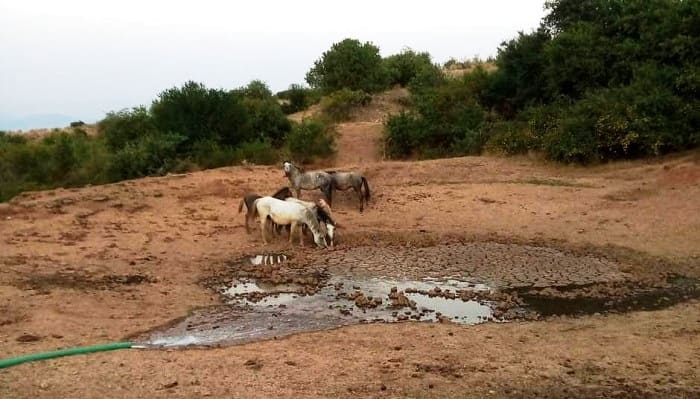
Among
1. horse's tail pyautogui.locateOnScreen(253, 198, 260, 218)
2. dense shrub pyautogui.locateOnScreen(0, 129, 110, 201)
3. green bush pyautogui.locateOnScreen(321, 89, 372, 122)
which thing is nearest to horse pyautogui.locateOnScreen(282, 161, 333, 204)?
horse's tail pyautogui.locateOnScreen(253, 198, 260, 218)

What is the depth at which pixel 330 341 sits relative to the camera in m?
7.73

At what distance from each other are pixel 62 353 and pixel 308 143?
14.9 metres

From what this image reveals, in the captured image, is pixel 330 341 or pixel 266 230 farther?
pixel 266 230

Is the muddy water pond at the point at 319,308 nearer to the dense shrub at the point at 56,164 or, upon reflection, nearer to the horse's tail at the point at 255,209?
the horse's tail at the point at 255,209

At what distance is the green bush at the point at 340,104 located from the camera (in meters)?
27.5

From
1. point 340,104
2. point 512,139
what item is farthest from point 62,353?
point 340,104

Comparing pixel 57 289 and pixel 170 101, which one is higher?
pixel 170 101

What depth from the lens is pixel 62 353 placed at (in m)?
7.23

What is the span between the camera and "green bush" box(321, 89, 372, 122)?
27536mm

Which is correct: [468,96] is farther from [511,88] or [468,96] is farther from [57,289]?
[57,289]

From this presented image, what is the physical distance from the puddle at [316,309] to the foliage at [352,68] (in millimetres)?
20704

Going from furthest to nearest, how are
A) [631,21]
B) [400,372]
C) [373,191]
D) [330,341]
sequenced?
[631,21], [373,191], [330,341], [400,372]

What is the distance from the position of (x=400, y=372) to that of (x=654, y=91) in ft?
47.4

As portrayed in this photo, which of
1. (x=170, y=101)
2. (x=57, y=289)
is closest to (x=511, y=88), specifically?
(x=170, y=101)
